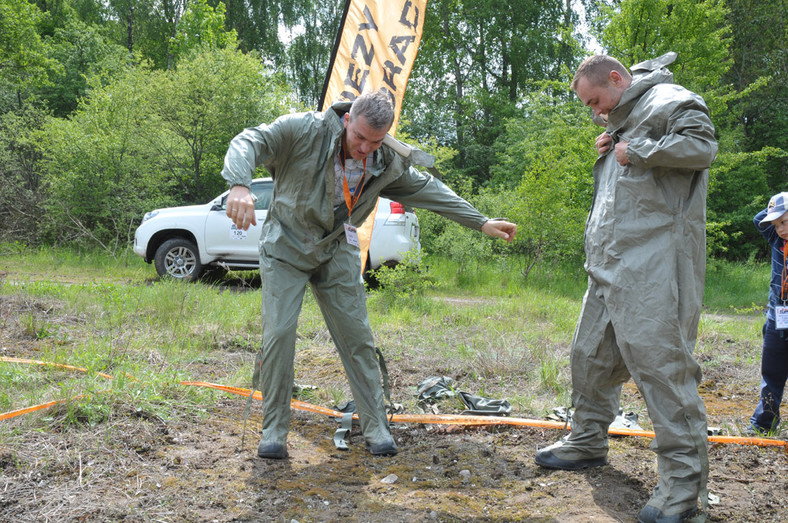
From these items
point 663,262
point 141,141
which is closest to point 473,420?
point 663,262

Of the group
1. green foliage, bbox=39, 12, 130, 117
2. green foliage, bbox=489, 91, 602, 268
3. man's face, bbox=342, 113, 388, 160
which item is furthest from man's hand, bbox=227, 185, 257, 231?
green foliage, bbox=39, 12, 130, 117

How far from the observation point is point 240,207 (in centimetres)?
281

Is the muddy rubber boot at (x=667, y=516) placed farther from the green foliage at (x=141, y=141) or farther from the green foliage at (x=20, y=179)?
the green foliage at (x=20, y=179)

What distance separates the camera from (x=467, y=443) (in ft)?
12.4

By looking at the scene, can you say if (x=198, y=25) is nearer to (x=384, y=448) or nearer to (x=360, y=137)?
(x=360, y=137)

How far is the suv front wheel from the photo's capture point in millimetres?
10250

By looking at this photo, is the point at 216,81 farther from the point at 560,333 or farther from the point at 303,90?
the point at 303,90

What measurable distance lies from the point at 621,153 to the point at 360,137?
4.16 feet

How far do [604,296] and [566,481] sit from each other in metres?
0.97

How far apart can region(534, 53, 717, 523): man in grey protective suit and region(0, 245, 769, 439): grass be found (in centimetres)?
159

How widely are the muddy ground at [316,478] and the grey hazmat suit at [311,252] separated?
0.29 meters

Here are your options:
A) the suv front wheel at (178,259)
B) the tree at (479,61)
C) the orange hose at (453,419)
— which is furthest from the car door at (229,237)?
the tree at (479,61)

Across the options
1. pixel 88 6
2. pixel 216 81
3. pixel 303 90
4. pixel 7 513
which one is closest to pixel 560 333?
pixel 7 513

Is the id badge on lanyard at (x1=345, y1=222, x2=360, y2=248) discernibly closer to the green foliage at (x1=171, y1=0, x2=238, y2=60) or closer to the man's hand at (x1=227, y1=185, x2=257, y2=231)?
the man's hand at (x1=227, y1=185, x2=257, y2=231)
